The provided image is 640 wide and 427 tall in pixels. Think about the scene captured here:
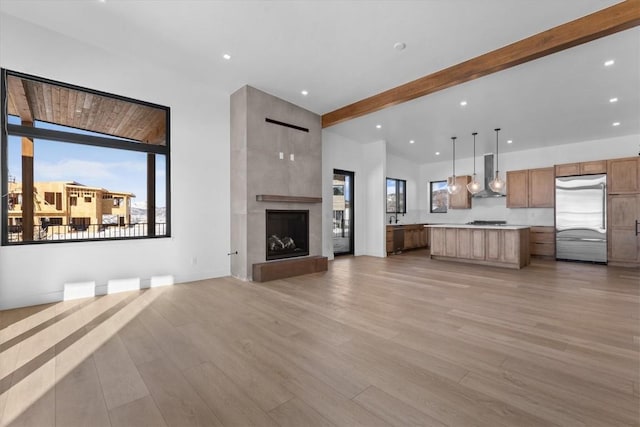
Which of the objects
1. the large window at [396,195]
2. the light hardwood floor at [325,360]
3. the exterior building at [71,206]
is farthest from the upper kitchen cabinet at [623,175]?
the exterior building at [71,206]

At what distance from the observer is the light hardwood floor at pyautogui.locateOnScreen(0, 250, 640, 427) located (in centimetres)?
165

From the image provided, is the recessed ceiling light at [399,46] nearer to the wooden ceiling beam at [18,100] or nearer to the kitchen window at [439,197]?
the wooden ceiling beam at [18,100]

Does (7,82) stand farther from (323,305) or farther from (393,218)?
(393,218)

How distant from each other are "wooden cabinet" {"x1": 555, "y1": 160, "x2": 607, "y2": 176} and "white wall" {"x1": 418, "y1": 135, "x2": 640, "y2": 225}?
0.74 metres

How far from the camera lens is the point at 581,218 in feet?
22.4

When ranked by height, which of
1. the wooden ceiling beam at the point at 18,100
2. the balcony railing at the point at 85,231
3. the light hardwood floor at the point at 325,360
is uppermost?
the wooden ceiling beam at the point at 18,100

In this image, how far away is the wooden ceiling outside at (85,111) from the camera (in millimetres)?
3658

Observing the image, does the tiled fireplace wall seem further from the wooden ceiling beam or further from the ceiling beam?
the wooden ceiling beam

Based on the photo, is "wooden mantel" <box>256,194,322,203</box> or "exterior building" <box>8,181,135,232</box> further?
"wooden mantel" <box>256,194,322,203</box>

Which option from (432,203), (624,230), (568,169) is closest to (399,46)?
(568,169)

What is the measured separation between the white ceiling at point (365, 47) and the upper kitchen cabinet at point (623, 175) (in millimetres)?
944

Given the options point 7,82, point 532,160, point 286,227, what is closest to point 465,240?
point 532,160

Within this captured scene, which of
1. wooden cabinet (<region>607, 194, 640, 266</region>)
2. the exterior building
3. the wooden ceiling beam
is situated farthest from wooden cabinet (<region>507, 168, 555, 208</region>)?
the wooden ceiling beam

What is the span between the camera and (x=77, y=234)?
3988 millimetres
